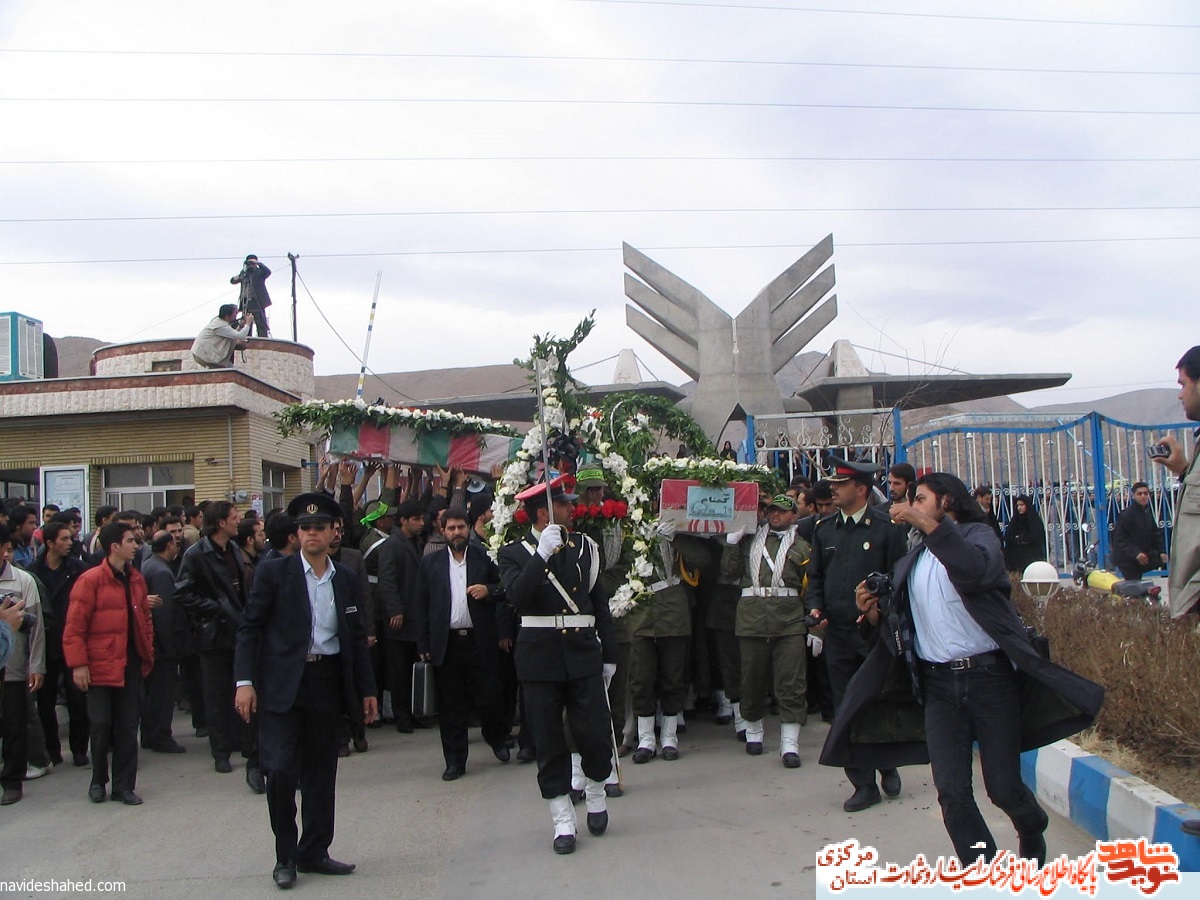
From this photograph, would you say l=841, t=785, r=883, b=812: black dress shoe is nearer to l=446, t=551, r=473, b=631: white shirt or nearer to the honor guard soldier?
the honor guard soldier

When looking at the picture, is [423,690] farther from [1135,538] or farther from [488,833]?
[1135,538]

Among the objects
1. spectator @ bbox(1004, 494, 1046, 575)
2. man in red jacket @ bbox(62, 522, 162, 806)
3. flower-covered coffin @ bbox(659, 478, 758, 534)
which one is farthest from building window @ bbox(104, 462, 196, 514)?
spectator @ bbox(1004, 494, 1046, 575)

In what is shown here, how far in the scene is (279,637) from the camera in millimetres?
5664

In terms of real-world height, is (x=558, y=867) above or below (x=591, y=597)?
below

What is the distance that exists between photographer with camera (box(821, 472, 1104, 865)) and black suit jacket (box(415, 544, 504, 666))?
391cm

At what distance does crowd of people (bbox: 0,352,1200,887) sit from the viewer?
180 inches

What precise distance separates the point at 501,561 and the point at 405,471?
19.2 feet

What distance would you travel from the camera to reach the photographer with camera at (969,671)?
4.41m

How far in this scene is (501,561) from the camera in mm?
6594

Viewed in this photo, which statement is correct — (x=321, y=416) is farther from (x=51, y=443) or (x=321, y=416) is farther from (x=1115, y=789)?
(x=51, y=443)

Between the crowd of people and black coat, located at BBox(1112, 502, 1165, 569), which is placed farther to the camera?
black coat, located at BBox(1112, 502, 1165, 569)

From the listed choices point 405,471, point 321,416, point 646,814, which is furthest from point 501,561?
point 405,471

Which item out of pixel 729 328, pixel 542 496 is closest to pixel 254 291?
pixel 729 328

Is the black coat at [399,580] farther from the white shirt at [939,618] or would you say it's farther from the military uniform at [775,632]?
the white shirt at [939,618]
